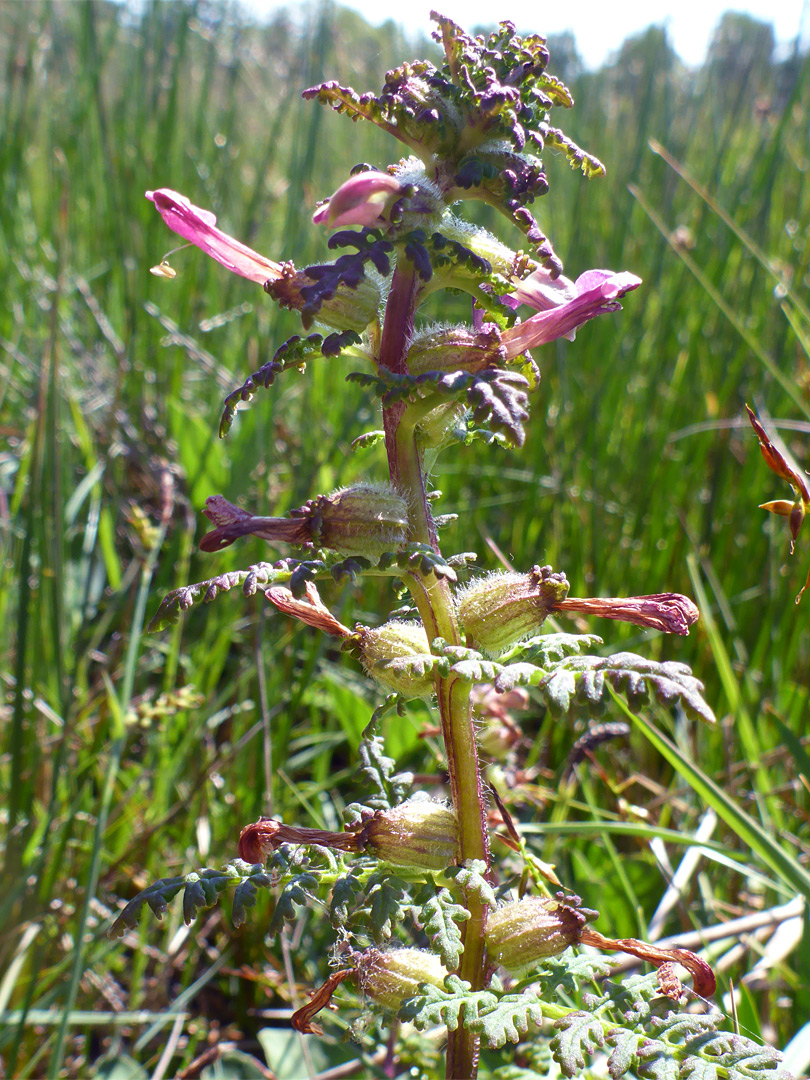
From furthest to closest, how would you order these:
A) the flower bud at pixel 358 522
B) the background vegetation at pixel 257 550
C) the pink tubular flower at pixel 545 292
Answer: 1. the background vegetation at pixel 257 550
2. the pink tubular flower at pixel 545 292
3. the flower bud at pixel 358 522

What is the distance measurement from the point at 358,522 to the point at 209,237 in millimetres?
349

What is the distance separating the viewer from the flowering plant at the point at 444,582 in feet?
2.36

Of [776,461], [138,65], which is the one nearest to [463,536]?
[776,461]

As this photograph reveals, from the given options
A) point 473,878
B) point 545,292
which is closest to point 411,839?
point 473,878

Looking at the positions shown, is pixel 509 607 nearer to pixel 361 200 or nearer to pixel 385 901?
pixel 385 901

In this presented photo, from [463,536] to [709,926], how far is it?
101 centimetres

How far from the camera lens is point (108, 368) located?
266 cm

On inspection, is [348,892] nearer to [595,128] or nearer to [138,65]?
[138,65]

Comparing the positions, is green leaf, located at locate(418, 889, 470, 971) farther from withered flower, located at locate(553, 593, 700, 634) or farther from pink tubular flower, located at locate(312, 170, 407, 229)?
pink tubular flower, located at locate(312, 170, 407, 229)

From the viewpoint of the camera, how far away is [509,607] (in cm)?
83

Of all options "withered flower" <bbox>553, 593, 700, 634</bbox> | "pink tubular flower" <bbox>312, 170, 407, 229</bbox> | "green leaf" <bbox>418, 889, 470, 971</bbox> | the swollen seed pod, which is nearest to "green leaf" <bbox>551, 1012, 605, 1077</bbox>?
"green leaf" <bbox>418, 889, 470, 971</bbox>

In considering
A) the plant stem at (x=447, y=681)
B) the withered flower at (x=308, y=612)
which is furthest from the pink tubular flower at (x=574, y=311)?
the withered flower at (x=308, y=612)

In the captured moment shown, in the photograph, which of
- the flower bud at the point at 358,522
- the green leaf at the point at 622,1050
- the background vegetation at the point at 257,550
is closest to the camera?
the green leaf at the point at 622,1050

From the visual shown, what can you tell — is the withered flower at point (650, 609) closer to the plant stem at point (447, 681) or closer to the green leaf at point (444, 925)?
the plant stem at point (447, 681)
